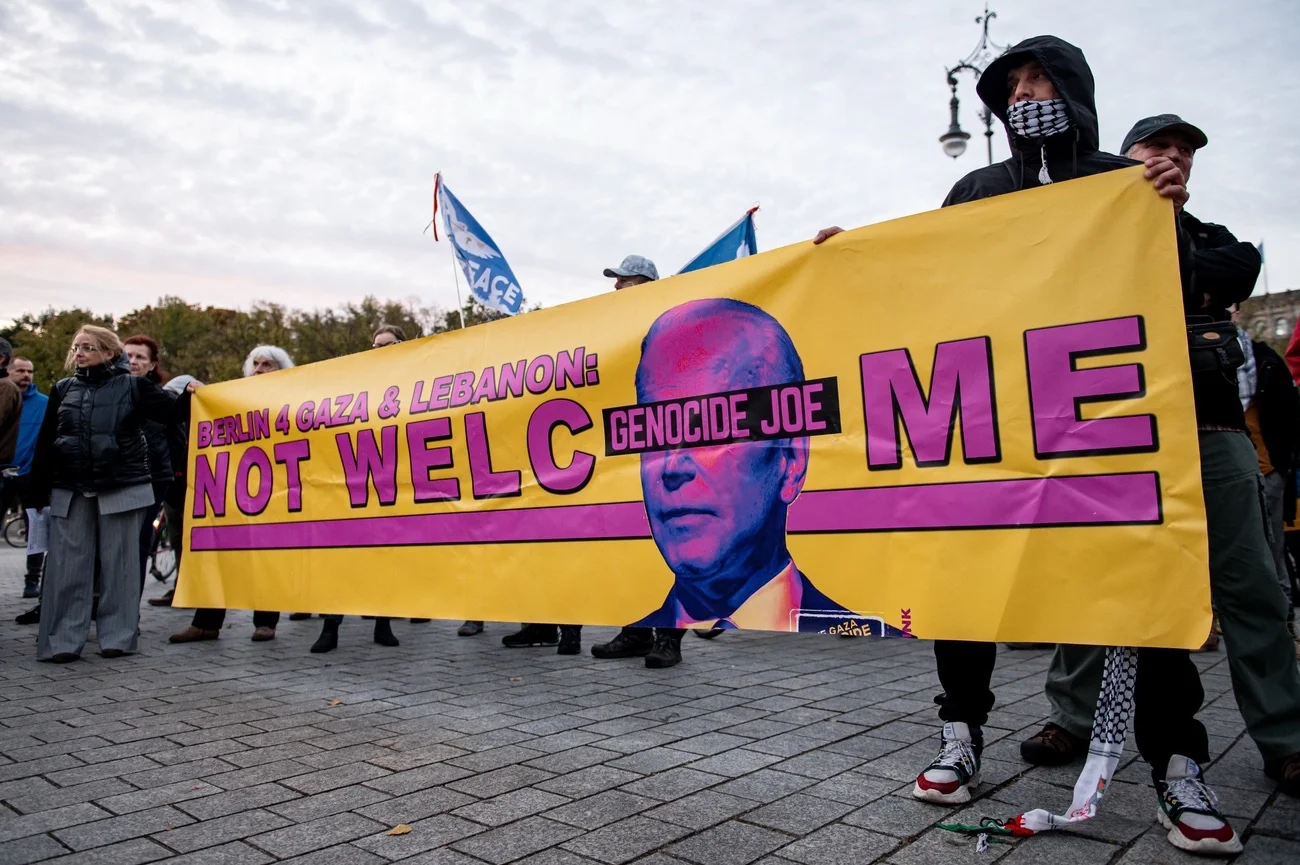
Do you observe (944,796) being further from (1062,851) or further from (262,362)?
(262,362)

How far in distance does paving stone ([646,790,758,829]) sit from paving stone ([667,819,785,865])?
69 millimetres

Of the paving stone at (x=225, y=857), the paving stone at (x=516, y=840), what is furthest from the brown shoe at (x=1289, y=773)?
the paving stone at (x=225, y=857)

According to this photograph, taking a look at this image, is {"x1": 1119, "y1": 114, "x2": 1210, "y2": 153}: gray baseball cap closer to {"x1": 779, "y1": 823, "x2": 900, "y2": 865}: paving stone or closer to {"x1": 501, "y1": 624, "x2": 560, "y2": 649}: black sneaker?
{"x1": 779, "y1": 823, "x2": 900, "y2": 865}: paving stone

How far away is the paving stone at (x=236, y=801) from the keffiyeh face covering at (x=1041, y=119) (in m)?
3.24

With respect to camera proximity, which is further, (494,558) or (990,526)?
(494,558)

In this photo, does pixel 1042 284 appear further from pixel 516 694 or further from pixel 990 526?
pixel 516 694

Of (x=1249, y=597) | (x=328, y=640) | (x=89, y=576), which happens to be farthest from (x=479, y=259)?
(x=1249, y=597)

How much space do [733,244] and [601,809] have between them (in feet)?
18.7

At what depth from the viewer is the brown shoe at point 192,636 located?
655 cm

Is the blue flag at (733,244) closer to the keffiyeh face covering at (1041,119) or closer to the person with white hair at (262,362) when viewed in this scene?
the person with white hair at (262,362)

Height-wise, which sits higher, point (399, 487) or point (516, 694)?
point (399, 487)

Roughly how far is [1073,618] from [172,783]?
9.93 ft

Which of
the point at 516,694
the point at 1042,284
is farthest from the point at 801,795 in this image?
the point at 516,694

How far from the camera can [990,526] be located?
2871 millimetres
